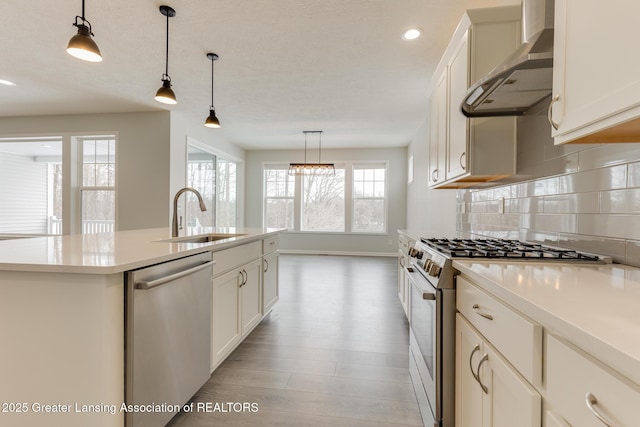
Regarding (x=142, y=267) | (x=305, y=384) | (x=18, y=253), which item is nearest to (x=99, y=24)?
(x=18, y=253)

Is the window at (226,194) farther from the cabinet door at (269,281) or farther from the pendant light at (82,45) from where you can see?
the pendant light at (82,45)

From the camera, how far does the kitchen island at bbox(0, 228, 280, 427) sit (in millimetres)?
1156

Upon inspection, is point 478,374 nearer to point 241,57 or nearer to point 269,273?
point 269,273

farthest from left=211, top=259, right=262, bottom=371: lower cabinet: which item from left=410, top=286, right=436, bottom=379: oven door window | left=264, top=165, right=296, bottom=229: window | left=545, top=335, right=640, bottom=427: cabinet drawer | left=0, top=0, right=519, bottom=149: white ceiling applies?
left=264, top=165, right=296, bottom=229: window

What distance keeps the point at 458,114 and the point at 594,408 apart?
1818mm

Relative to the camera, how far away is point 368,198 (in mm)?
7293

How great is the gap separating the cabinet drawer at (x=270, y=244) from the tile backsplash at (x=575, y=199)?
1.96 m

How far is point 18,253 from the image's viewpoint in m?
1.37

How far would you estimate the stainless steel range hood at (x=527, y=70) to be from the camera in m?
1.23

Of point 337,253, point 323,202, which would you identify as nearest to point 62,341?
point 337,253

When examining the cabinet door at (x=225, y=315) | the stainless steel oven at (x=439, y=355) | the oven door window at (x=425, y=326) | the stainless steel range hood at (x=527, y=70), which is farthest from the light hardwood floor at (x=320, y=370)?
the stainless steel range hood at (x=527, y=70)

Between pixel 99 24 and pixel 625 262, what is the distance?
12.3 ft

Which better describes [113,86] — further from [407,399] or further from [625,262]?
[625,262]

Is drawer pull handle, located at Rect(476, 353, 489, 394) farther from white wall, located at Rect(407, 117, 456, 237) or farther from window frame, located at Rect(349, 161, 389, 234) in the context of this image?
window frame, located at Rect(349, 161, 389, 234)
